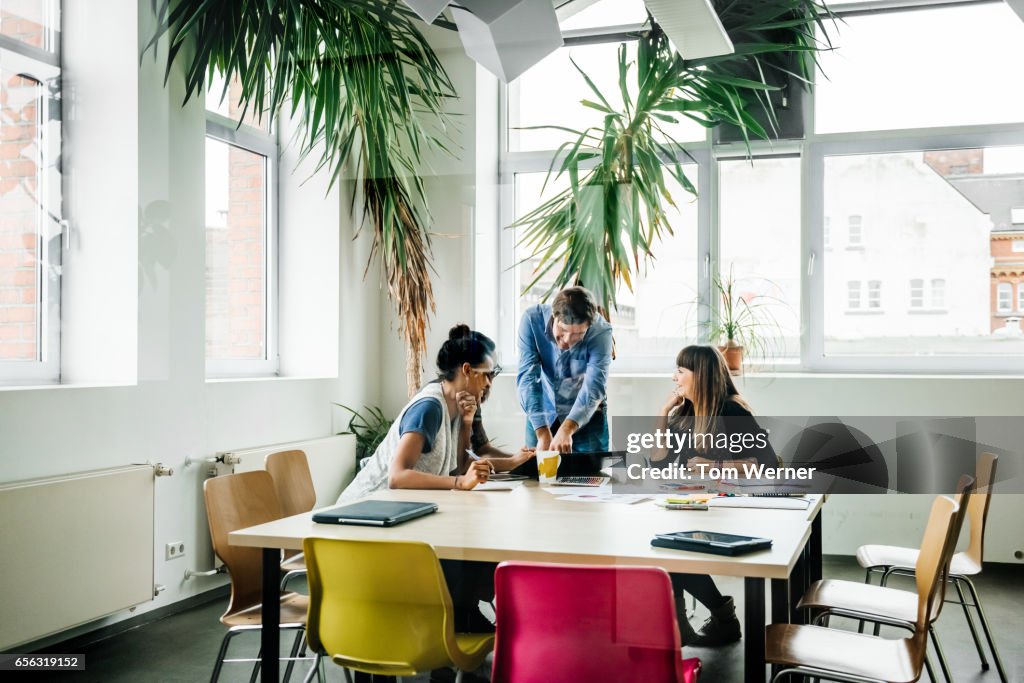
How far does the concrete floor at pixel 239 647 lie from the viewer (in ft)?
7.65

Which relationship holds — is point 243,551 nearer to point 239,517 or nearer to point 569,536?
point 239,517

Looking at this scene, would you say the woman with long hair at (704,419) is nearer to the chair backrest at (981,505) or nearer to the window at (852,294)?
the window at (852,294)

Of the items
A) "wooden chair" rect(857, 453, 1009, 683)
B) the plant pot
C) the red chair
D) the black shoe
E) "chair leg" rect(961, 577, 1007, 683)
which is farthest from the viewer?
the black shoe

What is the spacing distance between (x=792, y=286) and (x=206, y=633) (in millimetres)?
1806

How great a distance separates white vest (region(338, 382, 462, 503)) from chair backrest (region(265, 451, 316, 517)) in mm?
91

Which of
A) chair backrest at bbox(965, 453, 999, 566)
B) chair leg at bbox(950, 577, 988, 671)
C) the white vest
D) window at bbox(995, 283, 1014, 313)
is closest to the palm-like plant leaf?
the white vest

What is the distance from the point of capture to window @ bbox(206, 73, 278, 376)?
2023mm

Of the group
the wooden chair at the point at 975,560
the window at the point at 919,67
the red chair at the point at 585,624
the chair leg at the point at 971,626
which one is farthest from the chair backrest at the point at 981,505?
the red chair at the point at 585,624

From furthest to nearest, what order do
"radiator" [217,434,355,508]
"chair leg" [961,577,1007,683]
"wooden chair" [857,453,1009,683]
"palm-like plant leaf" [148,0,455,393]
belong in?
"chair leg" [961,577,1007,683], "wooden chair" [857,453,1009,683], "radiator" [217,434,355,508], "palm-like plant leaf" [148,0,455,393]

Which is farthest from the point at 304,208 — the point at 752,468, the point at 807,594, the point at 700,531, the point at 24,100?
the point at 807,594

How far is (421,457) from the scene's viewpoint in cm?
254

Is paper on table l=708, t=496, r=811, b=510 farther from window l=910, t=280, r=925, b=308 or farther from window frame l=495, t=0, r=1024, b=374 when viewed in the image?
window l=910, t=280, r=925, b=308

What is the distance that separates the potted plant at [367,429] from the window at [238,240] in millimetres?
226

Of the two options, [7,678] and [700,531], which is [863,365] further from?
[7,678]
